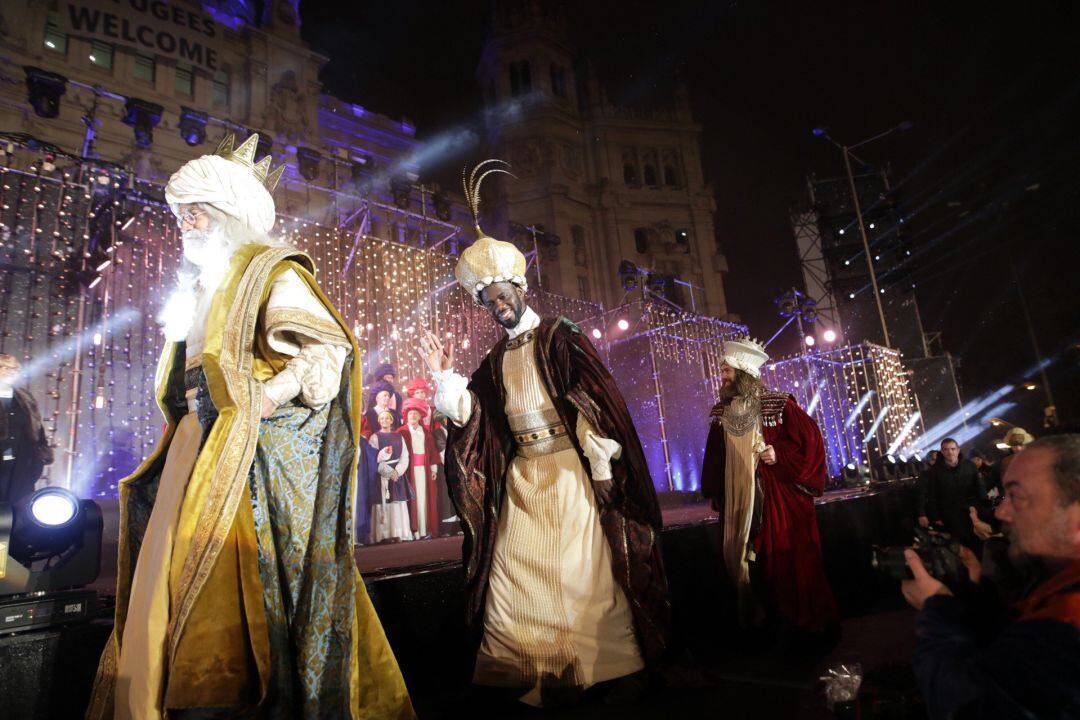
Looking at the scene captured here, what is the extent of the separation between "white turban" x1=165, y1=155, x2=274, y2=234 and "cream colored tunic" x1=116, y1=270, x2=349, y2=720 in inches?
13.5

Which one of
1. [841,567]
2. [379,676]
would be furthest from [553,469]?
[841,567]

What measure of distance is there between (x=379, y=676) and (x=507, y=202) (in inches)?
963

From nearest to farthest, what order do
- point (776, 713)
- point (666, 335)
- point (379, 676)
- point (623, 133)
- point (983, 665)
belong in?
point (983, 665) → point (379, 676) → point (776, 713) → point (666, 335) → point (623, 133)

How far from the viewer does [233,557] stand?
6.24ft

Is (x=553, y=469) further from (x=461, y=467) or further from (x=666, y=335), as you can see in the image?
(x=666, y=335)

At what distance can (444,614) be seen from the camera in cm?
347

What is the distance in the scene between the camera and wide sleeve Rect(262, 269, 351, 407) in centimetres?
210

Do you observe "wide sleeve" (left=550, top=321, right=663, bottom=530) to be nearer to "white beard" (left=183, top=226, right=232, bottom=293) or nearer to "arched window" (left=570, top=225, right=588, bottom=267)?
"white beard" (left=183, top=226, right=232, bottom=293)

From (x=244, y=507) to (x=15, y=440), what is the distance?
6295 mm

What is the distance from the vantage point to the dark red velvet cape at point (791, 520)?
404 cm


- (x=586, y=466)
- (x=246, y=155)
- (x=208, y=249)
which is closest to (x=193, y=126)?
(x=246, y=155)

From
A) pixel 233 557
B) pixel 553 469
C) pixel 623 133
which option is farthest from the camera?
pixel 623 133

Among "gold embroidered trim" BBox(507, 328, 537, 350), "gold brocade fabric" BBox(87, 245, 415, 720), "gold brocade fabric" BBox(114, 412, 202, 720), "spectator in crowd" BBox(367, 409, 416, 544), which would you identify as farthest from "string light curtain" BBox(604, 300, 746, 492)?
"gold brocade fabric" BBox(114, 412, 202, 720)

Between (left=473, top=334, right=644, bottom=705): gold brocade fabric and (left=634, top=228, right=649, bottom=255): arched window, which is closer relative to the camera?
(left=473, top=334, right=644, bottom=705): gold brocade fabric
